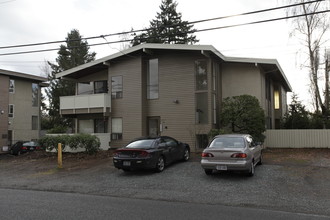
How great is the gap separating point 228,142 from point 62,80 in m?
41.9

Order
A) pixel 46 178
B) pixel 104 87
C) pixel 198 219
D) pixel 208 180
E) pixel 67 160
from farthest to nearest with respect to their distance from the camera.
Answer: pixel 104 87 → pixel 67 160 → pixel 46 178 → pixel 208 180 → pixel 198 219

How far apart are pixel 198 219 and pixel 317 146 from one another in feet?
53.8

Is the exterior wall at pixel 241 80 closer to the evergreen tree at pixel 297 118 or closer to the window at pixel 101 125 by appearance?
the evergreen tree at pixel 297 118

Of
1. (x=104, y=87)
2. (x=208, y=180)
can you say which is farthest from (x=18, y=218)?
(x=104, y=87)

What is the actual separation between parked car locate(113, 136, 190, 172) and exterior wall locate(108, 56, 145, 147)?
7271 mm

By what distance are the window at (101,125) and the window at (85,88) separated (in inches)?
108

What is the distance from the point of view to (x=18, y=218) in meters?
6.27

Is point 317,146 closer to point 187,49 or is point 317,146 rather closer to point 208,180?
point 187,49

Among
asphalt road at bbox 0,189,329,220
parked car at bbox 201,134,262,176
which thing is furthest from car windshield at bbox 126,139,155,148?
asphalt road at bbox 0,189,329,220

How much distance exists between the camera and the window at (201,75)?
1916cm

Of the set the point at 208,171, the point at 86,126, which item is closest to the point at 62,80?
the point at 86,126

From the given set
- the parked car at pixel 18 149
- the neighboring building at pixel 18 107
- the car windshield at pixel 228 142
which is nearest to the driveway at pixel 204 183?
the car windshield at pixel 228 142

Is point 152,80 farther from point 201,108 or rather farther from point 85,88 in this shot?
point 85,88

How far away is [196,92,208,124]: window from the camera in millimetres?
18952
